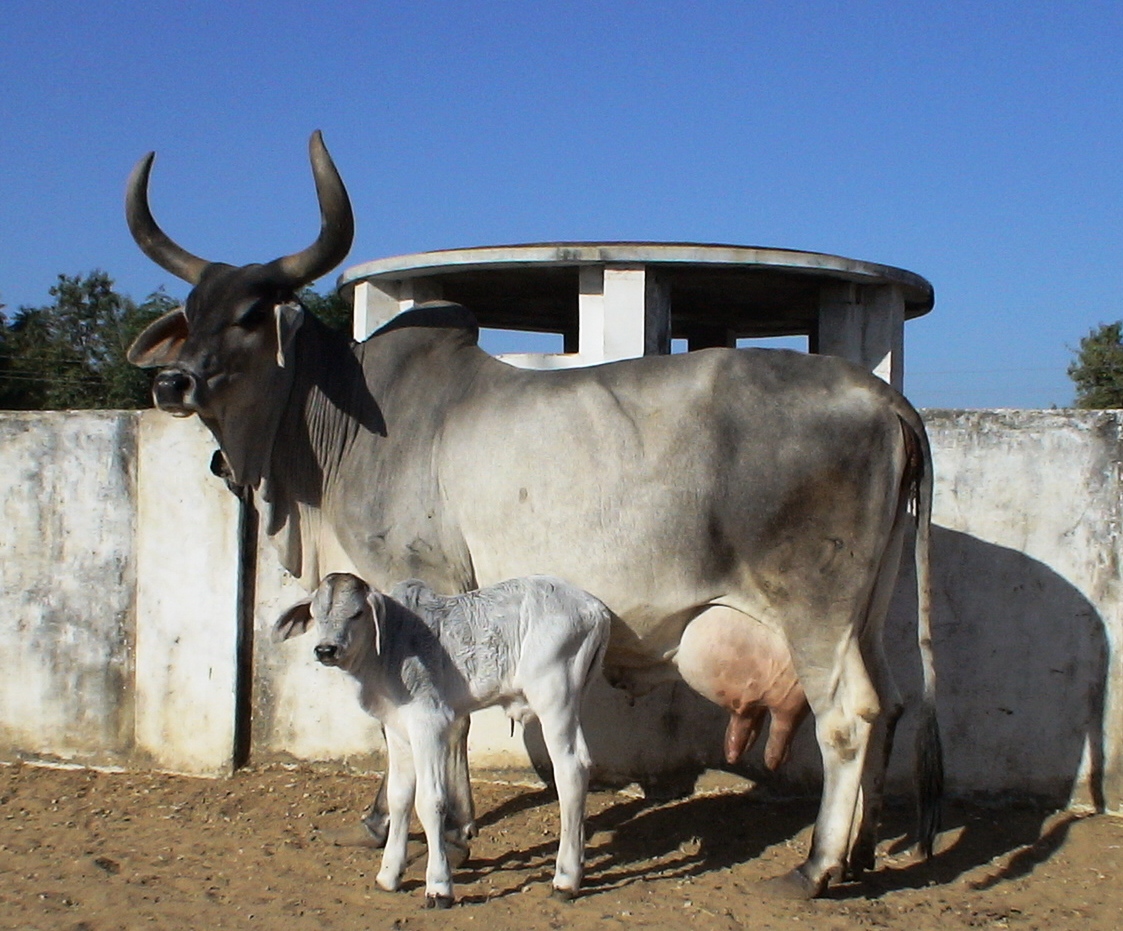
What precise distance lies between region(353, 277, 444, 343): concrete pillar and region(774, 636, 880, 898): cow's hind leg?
12.3 feet

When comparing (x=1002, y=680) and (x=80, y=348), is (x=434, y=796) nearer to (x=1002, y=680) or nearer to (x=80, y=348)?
(x=1002, y=680)

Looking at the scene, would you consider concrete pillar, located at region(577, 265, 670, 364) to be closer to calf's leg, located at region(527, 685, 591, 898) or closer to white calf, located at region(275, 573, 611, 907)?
white calf, located at region(275, 573, 611, 907)

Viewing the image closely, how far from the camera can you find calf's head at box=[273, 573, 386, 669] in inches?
138

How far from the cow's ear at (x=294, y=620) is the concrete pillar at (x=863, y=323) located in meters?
3.97

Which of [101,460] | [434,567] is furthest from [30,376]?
[434,567]

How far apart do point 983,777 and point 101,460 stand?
409cm

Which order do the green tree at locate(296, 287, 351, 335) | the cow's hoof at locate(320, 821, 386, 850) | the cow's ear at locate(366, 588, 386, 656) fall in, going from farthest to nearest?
the green tree at locate(296, 287, 351, 335), the cow's hoof at locate(320, 821, 386, 850), the cow's ear at locate(366, 588, 386, 656)

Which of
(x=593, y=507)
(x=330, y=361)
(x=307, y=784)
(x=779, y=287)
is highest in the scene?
(x=779, y=287)

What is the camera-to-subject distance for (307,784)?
5328 mm

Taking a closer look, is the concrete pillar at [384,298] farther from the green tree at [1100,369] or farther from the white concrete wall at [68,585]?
the green tree at [1100,369]

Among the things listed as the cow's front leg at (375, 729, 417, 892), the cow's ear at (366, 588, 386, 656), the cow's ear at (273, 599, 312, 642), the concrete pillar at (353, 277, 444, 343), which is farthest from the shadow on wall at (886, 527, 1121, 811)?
the concrete pillar at (353, 277, 444, 343)

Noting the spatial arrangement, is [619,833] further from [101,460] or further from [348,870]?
[101,460]

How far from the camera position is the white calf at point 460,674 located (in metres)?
3.71

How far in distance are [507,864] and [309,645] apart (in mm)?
1588
